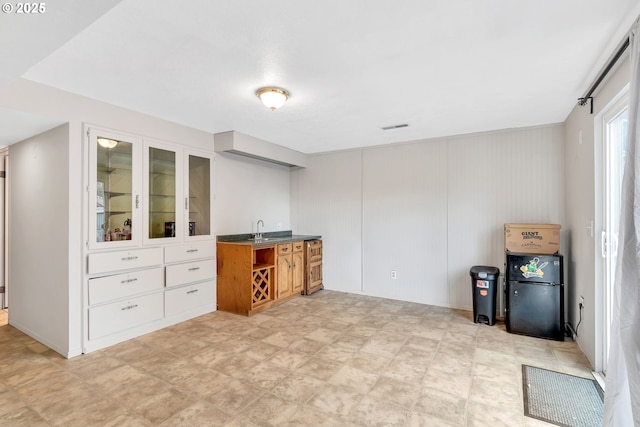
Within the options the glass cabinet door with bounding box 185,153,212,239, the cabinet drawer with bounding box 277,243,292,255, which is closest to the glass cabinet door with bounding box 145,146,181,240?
the glass cabinet door with bounding box 185,153,212,239

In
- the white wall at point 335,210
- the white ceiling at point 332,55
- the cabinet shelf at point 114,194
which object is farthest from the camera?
the white wall at point 335,210

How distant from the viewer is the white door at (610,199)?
8.07 ft

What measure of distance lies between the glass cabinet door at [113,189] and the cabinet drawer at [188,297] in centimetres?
87

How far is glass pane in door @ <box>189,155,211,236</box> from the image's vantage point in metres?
4.09

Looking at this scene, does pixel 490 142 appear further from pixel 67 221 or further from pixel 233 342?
pixel 67 221

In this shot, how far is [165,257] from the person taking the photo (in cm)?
372

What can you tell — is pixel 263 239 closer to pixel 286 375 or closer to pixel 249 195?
pixel 249 195

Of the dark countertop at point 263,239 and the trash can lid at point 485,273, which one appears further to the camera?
the dark countertop at point 263,239

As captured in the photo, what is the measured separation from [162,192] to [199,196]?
0.51 meters

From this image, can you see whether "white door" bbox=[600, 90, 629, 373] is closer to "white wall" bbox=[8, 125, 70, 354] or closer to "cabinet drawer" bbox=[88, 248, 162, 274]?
"cabinet drawer" bbox=[88, 248, 162, 274]

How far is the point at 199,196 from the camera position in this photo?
4184 mm

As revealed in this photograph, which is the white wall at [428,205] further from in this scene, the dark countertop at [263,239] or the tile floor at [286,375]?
the tile floor at [286,375]

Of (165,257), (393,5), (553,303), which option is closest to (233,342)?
(165,257)

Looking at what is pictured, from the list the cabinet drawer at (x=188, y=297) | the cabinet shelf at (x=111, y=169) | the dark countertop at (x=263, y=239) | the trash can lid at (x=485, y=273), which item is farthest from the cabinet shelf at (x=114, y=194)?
the trash can lid at (x=485, y=273)
